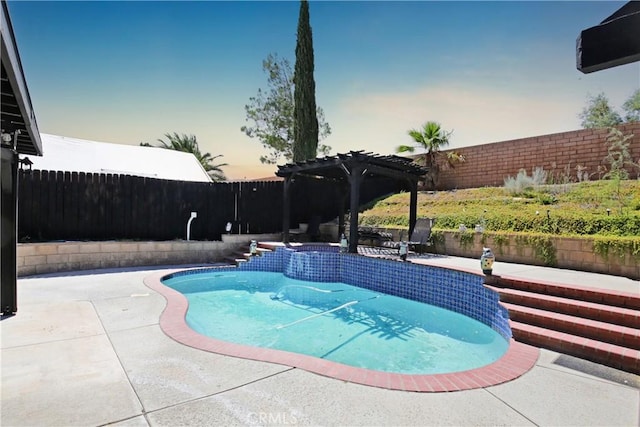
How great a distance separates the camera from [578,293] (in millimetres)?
4793

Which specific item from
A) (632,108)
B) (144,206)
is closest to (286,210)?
(144,206)

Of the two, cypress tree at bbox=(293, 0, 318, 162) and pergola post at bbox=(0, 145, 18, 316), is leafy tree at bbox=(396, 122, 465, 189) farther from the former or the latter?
pergola post at bbox=(0, 145, 18, 316)

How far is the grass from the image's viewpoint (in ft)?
24.7

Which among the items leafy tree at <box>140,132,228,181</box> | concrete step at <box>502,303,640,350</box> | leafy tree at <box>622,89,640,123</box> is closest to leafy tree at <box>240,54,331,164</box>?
leafy tree at <box>140,132,228,181</box>

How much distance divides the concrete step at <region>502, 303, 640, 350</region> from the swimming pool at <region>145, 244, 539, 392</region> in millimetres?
264

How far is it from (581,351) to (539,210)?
21.8ft

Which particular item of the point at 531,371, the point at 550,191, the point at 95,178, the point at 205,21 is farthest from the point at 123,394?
the point at 550,191

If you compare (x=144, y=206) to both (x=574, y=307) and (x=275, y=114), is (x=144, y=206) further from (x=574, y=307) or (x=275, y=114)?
(x=275, y=114)

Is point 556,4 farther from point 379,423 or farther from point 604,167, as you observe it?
point 379,423

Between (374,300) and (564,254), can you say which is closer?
(374,300)

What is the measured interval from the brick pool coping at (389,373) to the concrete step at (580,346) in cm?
18

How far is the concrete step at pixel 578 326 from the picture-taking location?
3.74 metres

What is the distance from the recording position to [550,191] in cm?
1095

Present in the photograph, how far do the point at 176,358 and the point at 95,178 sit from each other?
802 centimetres
